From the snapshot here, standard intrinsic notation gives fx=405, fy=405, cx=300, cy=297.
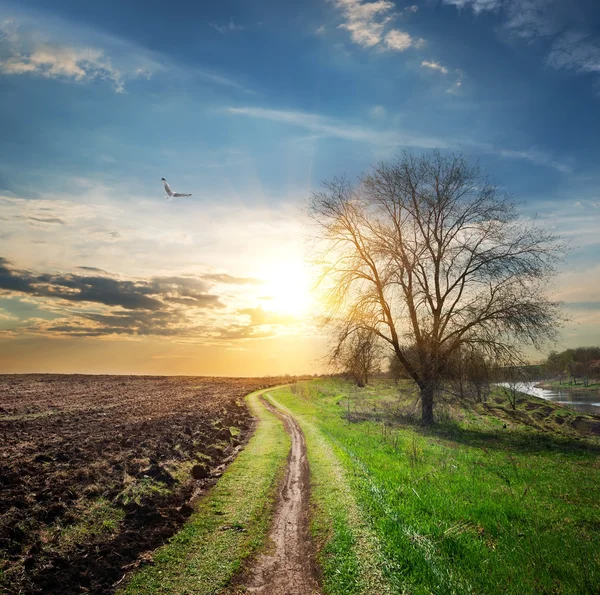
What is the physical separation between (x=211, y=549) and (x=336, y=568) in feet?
8.26

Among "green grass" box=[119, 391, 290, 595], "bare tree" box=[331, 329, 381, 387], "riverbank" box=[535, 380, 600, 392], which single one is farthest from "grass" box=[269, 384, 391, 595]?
"riverbank" box=[535, 380, 600, 392]

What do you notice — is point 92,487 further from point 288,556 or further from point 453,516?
point 453,516

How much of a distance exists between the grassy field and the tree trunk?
699 cm

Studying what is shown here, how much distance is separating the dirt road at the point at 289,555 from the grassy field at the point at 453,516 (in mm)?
296

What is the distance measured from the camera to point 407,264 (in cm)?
2642

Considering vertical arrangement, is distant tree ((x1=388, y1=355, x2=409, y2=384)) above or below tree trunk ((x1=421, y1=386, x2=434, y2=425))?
above

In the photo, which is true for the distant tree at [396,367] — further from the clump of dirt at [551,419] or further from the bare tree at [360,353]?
the clump of dirt at [551,419]

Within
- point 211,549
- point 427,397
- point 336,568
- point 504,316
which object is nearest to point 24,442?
point 211,549

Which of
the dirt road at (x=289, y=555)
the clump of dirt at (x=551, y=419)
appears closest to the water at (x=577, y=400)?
the clump of dirt at (x=551, y=419)

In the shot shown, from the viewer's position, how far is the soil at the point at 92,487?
7.21 metres

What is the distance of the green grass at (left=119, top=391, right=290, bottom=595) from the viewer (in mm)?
6848

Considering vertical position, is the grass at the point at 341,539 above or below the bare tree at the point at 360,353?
below

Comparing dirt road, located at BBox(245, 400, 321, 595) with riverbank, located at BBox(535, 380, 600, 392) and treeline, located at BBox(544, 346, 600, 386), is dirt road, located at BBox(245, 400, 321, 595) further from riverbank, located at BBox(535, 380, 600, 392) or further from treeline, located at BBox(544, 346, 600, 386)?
treeline, located at BBox(544, 346, 600, 386)

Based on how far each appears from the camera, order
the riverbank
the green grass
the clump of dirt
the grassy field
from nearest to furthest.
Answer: the grassy field, the green grass, the clump of dirt, the riverbank
